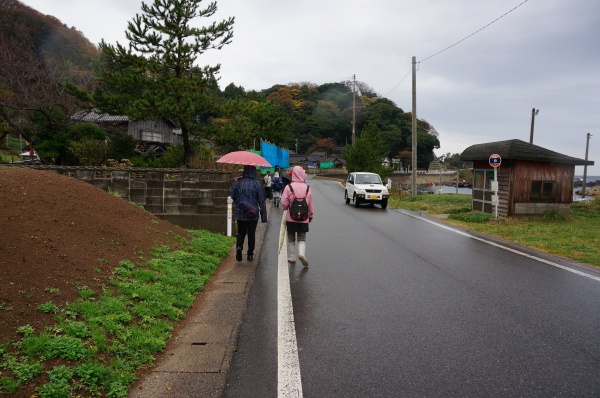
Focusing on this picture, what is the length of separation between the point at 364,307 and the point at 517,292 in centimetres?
238

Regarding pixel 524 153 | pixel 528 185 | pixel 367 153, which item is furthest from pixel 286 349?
pixel 367 153

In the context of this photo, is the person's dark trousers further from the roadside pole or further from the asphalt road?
the roadside pole

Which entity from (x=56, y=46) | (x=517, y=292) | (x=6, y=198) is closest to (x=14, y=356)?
(x=6, y=198)

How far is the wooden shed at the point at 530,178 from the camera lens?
1342cm

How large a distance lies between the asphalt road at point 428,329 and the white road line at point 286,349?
6 cm

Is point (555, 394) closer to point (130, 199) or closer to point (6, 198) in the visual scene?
point (6, 198)

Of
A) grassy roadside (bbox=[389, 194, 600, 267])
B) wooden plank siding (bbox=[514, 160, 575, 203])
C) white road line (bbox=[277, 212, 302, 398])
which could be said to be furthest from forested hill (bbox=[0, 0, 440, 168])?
white road line (bbox=[277, 212, 302, 398])

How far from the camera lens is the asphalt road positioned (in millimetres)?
2977

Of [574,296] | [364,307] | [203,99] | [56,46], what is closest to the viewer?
[364,307]

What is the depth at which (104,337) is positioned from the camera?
3.21 metres

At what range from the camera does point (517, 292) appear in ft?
17.6

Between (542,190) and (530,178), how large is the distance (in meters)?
0.76

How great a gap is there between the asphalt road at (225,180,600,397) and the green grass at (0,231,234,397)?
0.81 metres

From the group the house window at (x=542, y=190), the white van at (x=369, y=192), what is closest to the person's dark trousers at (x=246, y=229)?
the house window at (x=542, y=190)
